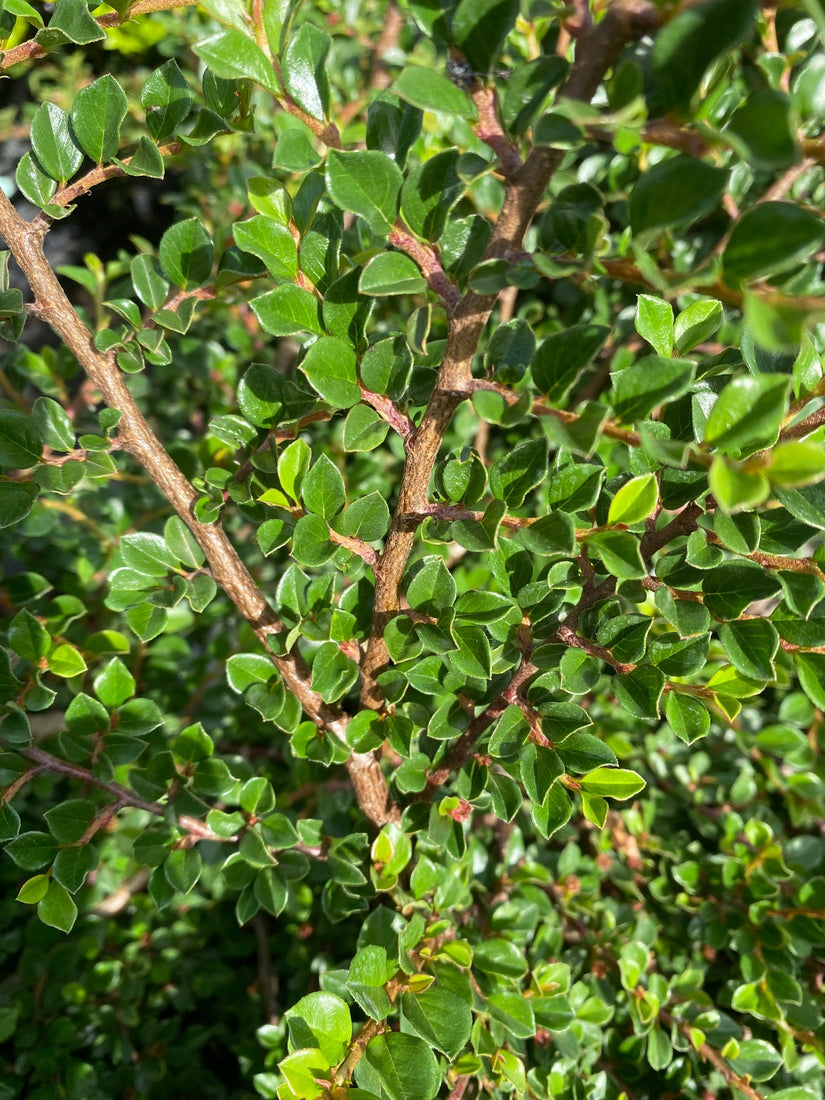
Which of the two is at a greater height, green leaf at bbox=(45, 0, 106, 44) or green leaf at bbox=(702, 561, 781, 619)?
green leaf at bbox=(45, 0, 106, 44)

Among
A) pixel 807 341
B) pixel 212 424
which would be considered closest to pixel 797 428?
pixel 807 341

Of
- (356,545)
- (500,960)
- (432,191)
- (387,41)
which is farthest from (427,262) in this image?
(387,41)

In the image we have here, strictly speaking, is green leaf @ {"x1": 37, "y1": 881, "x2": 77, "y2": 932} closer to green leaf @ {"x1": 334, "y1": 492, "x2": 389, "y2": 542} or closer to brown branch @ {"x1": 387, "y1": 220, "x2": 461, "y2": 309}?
green leaf @ {"x1": 334, "y1": 492, "x2": 389, "y2": 542}

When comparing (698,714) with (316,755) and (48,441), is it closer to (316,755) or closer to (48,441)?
(316,755)

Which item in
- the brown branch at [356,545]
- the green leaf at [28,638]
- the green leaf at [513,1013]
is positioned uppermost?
the brown branch at [356,545]

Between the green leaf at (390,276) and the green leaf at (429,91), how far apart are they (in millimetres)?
99

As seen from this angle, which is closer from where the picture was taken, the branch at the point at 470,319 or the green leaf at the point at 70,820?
the branch at the point at 470,319

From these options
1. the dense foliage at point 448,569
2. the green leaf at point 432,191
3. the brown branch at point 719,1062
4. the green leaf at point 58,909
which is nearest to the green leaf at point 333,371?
the dense foliage at point 448,569

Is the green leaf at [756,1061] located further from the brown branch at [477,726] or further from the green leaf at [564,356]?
the green leaf at [564,356]

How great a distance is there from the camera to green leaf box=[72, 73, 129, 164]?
70cm

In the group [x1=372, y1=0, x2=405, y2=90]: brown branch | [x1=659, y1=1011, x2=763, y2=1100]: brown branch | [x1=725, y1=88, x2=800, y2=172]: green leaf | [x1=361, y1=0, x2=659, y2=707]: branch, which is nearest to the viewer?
[x1=725, y1=88, x2=800, y2=172]: green leaf

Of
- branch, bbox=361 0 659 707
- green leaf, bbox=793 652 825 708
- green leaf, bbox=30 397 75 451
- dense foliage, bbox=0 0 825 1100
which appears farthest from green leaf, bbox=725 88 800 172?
green leaf, bbox=30 397 75 451

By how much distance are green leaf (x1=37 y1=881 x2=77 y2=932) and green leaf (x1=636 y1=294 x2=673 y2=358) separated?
2.43 ft

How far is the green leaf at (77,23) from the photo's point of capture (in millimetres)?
660
